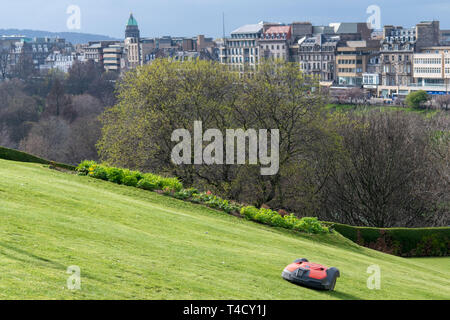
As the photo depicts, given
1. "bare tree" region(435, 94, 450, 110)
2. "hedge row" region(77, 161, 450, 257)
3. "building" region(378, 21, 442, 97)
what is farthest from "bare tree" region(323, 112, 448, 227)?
"building" region(378, 21, 442, 97)

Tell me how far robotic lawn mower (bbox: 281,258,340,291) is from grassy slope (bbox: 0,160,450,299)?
0.25m

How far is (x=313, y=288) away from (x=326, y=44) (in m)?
185

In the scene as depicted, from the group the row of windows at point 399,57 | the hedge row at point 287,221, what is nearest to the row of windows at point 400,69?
the row of windows at point 399,57

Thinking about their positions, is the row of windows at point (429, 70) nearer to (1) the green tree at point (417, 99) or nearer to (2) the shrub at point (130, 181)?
(1) the green tree at point (417, 99)

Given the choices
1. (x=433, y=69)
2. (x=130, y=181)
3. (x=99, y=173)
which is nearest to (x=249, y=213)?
(x=130, y=181)

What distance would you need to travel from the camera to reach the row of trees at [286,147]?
46.6 m

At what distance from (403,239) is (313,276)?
24325mm

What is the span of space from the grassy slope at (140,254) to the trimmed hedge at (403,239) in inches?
381

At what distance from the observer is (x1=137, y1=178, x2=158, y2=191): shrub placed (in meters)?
32.0

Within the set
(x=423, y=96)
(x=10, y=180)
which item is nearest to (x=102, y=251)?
(x=10, y=180)

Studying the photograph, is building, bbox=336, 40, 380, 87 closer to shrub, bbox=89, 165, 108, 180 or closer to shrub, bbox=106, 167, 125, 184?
shrub, bbox=106, 167, 125, 184

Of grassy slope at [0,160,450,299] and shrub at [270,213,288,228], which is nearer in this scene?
grassy slope at [0,160,450,299]

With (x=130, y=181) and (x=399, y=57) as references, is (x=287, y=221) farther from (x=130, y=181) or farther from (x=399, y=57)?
(x=399, y=57)
